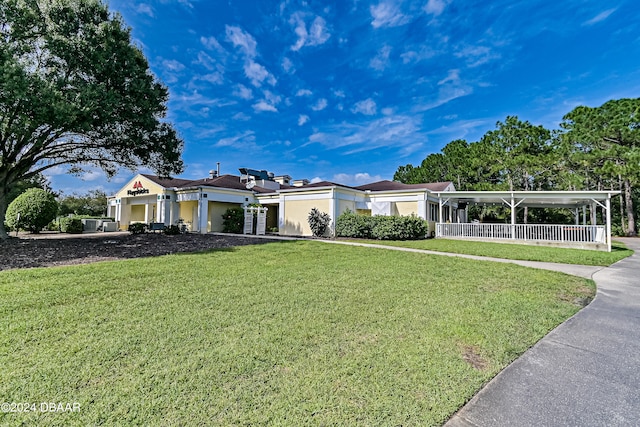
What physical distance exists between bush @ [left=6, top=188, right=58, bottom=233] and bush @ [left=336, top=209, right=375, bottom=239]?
1878 centimetres

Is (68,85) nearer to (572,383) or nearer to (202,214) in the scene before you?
(202,214)

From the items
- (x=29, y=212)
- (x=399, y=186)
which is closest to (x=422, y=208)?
(x=399, y=186)

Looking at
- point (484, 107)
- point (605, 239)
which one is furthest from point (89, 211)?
point (605, 239)

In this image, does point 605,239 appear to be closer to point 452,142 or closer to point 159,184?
point 452,142

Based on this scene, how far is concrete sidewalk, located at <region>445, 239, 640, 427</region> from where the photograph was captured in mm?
2262

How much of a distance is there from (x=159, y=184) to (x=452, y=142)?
1235 inches

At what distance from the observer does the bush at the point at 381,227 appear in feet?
52.5

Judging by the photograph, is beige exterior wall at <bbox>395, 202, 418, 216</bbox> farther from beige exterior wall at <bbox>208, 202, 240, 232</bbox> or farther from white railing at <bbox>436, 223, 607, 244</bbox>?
beige exterior wall at <bbox>208, 202, 240, 232</bbox>

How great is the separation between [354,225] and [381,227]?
166cm

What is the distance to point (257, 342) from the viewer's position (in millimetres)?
3406

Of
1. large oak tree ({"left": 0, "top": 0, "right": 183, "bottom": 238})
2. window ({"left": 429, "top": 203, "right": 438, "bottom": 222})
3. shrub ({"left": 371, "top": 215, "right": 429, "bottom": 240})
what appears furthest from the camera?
window ({"left": 429, "top": 203, "right": 438, "bottom": 222})

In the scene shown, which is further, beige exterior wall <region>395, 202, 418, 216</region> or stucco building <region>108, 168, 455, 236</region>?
beige exterior wall <region>395, 202, 418, 216</region>

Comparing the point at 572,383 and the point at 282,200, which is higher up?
the point at 282,200

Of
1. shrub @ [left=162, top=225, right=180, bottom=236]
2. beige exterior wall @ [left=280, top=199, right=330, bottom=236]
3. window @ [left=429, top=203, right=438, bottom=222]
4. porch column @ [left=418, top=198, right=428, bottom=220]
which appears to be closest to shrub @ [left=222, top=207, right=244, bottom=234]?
beige exterior wall @ [left=280, top=199, right=330, bottom=236]
